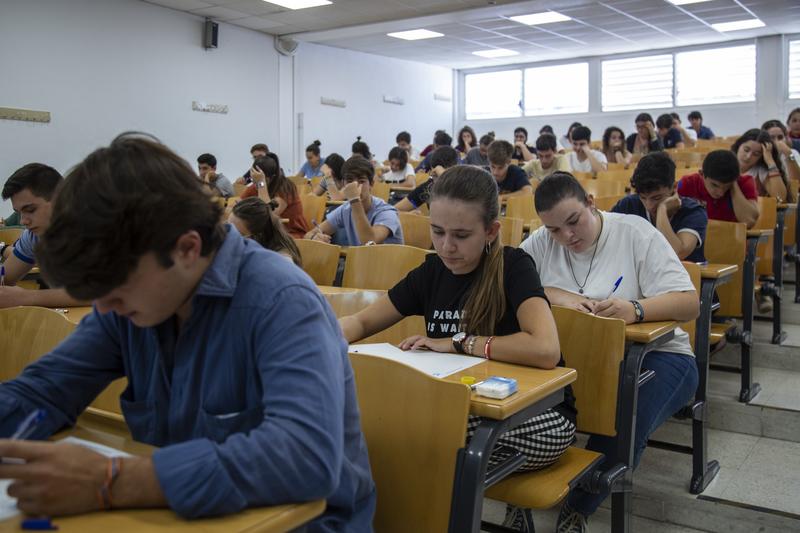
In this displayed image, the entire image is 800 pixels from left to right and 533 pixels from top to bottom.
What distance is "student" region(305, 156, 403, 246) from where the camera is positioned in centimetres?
430

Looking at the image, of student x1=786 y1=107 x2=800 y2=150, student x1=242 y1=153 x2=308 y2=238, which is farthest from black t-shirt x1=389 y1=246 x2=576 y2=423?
student x1=786 y1=107 x2=800 y2=150

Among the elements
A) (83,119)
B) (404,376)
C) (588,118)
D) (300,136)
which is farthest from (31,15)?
(588,118)

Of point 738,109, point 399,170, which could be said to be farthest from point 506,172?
point 738,109

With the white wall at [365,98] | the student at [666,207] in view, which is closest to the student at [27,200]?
the student at [666,207]

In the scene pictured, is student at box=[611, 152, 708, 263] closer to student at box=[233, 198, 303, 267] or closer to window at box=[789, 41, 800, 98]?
student at box=[233, 198, 303, 267]

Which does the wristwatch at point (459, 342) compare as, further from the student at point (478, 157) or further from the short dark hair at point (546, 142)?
the student at point (478, 157)

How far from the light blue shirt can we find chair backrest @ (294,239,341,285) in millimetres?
763

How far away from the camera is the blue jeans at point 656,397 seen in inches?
83.8

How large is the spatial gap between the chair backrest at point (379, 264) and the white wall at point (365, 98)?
9193 millimetres

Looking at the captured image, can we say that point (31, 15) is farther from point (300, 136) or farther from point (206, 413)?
point (206, 413)

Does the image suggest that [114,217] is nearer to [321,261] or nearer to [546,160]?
[321,261]

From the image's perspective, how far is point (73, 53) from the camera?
8758 mm

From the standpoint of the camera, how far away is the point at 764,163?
4.90m

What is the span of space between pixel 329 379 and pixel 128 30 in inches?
375
